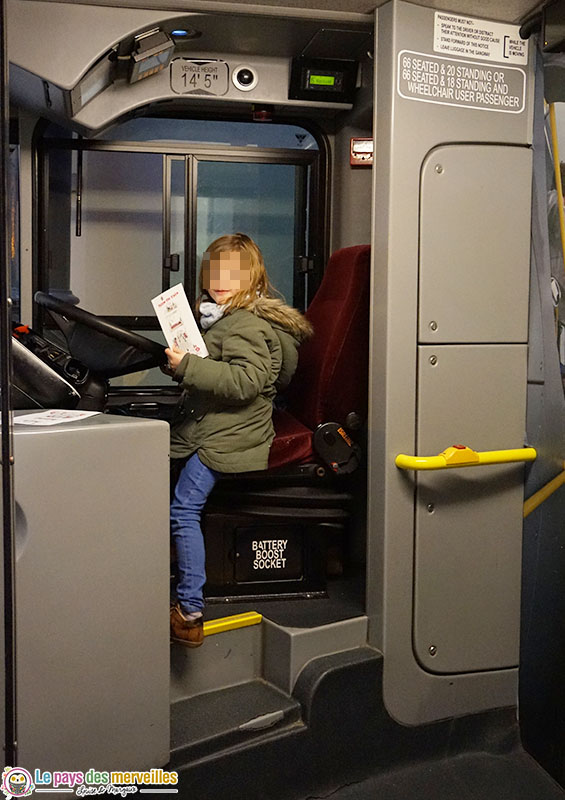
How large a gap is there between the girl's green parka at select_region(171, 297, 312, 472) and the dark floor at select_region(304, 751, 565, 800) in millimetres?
1040

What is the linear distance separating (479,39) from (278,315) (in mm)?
1039

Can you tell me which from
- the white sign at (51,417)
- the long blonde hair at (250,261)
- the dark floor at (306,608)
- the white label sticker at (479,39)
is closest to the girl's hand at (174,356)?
the long blonde hair at (250,261)

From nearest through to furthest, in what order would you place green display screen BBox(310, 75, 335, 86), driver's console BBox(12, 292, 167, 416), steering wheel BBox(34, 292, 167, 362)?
driver's console BBox(12, 292, 167, 416), steering wheel BBox(34, 292, 167, 362), green display screen BBox(310, 75, 335, 86)

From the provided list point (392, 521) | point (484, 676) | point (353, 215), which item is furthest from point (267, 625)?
point (353, 215)

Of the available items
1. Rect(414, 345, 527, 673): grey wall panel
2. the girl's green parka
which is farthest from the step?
the girl's green parka

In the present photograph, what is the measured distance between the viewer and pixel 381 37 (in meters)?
2.47

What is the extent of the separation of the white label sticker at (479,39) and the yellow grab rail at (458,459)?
120cm

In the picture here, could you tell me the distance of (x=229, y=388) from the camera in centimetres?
251

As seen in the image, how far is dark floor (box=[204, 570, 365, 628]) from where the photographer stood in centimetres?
266

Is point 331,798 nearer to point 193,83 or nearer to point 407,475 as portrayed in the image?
point 407,475

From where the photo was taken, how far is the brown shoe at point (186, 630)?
2445mm

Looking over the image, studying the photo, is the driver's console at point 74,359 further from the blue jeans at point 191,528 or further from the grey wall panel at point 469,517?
the grey wall panel at point 469,517

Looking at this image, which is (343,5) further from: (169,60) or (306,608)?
(306,608)

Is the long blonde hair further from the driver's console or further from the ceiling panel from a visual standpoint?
the ceiling panel
